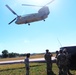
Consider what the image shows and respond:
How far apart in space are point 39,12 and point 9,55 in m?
105

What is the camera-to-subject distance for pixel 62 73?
17.2m

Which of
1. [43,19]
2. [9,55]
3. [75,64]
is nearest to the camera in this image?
[75,64]

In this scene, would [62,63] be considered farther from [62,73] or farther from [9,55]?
[9,55]

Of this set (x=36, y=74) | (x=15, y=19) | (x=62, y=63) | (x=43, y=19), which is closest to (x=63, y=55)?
(x=62, y=63)

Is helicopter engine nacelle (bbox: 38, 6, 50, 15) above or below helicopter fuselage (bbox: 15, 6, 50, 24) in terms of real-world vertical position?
above

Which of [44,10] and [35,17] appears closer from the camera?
[35,17]

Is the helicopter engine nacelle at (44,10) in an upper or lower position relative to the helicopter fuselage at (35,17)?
upper

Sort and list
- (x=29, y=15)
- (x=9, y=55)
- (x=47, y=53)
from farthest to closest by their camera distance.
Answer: (x=9, y=55) → (x=29, y=15) → (x=47, y=53)

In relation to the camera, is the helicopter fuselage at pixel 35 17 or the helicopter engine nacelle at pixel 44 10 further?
the helicopter engine nacelle at pixel 44 10

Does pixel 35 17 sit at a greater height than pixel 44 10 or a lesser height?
lesser

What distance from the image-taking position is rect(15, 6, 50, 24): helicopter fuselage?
47.4 meters

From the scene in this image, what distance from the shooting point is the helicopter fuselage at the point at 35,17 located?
47.4 meters

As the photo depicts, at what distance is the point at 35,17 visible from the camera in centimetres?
4838

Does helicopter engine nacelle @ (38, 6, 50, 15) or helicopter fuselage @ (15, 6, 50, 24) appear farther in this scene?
helicopter engine nacelle @ (38, 6, 50, 15)
